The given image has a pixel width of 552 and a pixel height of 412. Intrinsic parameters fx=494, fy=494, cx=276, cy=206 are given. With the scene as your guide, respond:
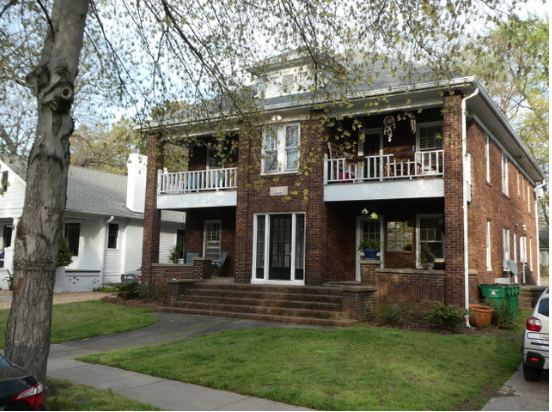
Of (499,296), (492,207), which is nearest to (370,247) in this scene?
(499,296)

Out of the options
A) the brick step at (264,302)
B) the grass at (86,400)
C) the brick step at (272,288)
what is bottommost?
the grass at (86,400)

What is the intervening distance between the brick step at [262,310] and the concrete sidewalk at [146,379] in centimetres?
122

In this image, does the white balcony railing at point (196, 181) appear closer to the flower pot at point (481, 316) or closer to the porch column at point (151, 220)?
the porch column at point (151, 220)

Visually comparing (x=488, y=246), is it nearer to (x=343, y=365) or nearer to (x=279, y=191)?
(x=279, y=191)

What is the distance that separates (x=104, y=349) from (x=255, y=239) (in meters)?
7.18

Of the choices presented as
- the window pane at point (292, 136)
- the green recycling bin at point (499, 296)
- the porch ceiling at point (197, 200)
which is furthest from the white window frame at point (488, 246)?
the porch ceiling at point (197, 200)

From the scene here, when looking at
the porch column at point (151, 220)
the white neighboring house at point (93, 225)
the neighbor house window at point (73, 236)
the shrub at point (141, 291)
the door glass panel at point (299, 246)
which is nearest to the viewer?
the door glass panel at point (299, 246)

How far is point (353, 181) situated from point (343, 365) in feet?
27.3

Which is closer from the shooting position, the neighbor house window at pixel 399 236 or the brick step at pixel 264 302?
the brick step at pixel 264 302

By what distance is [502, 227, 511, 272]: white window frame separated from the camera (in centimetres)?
1770

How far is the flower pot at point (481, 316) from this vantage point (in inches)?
467

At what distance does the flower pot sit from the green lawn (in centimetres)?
121

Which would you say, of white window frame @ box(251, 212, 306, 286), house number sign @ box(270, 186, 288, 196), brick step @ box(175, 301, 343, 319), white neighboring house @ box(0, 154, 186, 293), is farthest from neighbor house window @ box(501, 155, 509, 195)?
white neighboring house @ box(0, 154, 186, 293)

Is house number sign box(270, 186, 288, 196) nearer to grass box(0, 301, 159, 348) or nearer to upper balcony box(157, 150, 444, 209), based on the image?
upper balcony box(157, 150, 444, 209)
